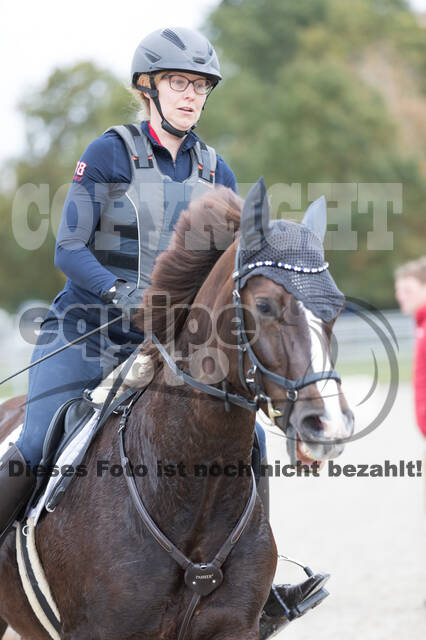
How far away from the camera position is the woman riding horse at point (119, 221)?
4.07m

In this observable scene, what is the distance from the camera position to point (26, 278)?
40.3 metres

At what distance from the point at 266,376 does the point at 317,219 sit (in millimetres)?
755

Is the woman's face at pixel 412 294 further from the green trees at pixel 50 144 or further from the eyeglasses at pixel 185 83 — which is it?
the green trees at pixel 50 144

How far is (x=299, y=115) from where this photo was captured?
37875mm

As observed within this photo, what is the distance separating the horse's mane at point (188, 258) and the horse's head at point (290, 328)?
248mm

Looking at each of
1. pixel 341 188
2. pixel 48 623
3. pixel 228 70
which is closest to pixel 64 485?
pixel 48 623

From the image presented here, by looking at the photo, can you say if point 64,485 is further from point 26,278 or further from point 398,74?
point 398,74

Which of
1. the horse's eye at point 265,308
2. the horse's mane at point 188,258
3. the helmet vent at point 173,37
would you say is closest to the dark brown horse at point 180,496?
the horse's mane at point 188,258

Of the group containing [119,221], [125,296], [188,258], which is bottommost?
[125,296]

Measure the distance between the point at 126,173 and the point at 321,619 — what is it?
12.8 feet

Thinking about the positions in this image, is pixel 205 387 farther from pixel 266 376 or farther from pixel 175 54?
pixel 175 54

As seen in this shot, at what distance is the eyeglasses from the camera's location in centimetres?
427

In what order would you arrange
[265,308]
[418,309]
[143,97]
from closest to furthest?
[265,308]
[143,97]
[418,309]

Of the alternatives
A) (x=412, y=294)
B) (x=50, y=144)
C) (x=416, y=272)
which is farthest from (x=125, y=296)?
(x=50, y=144)
